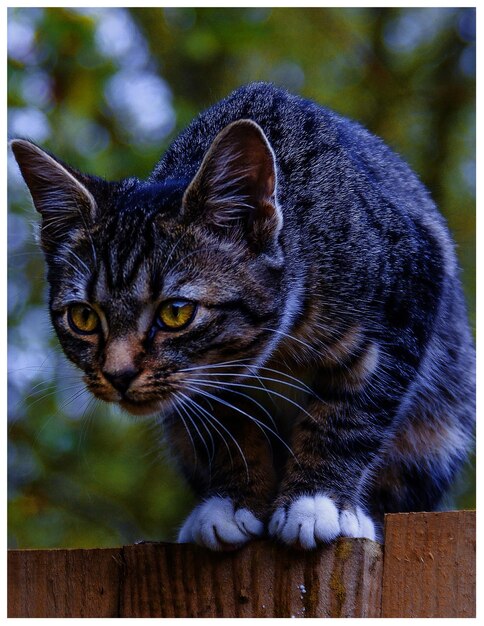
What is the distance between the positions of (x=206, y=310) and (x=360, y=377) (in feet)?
1.83

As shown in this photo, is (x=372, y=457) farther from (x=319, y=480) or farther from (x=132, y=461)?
(x=132, y=461)

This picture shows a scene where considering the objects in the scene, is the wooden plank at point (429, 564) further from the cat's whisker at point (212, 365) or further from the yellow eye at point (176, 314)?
the yellow eye at point (176, 314)

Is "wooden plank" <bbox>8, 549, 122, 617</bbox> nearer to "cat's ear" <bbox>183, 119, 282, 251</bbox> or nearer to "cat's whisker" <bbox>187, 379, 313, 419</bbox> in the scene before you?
"cat's whisker" <bbox>187, 379, 313, 419</bbox>

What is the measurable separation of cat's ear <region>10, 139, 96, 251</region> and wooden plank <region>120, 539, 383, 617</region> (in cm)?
92

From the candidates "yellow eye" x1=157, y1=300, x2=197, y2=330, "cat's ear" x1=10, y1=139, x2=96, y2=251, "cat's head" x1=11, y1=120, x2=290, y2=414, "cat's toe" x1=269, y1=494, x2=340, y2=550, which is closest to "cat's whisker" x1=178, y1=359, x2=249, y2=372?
"cat's head" x1=11, y1=120, x2=290, y2=414

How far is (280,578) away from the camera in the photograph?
2051 millimetres

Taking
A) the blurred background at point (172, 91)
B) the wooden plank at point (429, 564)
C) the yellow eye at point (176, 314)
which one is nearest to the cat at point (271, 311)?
the yellow eye at point (176, 314)

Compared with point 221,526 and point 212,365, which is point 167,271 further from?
point 221,526

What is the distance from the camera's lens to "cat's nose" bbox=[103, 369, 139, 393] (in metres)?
2.12

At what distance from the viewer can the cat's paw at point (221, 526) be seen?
2197 mm

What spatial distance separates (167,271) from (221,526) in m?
0.67

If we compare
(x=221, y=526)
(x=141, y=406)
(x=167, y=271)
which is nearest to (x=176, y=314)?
(x=167, y=271)

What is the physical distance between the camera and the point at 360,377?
249 centimetres

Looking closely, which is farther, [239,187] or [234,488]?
[234,488]
